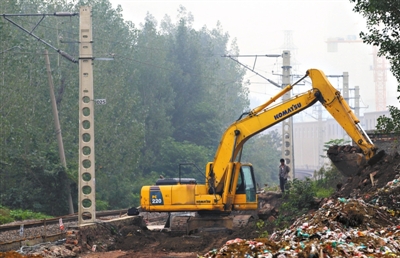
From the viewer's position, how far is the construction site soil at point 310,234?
13047mm

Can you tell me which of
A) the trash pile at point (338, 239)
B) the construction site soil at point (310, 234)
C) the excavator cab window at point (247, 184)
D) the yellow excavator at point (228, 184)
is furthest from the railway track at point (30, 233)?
the trash pile at point (338, 239)

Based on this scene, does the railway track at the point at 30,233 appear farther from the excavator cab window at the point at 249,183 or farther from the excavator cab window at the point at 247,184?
the excavator cab window at the point at 249,183

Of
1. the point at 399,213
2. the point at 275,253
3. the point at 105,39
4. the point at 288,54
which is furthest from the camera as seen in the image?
the point at 105,39

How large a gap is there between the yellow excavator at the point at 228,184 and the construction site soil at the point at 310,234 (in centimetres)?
65

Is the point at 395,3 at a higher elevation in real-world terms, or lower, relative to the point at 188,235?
higher

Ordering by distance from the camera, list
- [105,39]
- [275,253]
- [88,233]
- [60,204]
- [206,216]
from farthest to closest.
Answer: [105,39]
[60,204]
[206,216]
[88,233]
[275,253]

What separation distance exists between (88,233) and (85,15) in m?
7.01

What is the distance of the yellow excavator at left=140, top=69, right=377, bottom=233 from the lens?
25.9 metres

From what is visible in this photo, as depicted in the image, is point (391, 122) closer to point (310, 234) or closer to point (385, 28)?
point (385, 28)

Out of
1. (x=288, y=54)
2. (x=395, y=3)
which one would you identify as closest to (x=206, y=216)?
(x=395, y=3)

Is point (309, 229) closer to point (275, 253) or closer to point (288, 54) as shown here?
point (275, 253)

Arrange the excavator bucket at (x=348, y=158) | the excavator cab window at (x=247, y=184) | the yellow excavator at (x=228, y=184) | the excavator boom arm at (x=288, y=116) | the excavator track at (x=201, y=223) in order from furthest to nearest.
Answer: the excavator cab window at (x=247, y=184) < the excavator bucket at (x=348, y=158) < the excavator track at (x=201, y=223) < the yellow excavator at (x=228, y=184) < the excavator boom arm at (x=288, y=116)

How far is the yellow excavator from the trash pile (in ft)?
23.0

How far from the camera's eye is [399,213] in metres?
18.8
